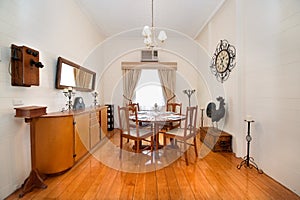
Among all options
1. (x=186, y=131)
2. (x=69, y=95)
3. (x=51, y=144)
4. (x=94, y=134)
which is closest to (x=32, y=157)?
(x=51, y=144)

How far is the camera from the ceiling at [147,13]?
3.89m

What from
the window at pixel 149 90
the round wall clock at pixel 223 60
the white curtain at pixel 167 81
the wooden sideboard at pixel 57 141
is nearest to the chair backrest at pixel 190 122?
the round wall clock at pixel 223 60

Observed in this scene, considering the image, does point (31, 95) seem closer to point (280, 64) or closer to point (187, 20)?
point (280, 64)

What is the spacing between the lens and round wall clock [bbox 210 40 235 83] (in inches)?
150

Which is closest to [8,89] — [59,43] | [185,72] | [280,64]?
[59,43]

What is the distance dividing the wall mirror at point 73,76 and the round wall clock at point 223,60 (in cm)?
317

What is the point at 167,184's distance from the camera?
2.44 metres

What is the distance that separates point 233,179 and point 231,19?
2.96 meters

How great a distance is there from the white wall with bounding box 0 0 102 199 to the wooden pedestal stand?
13 cm

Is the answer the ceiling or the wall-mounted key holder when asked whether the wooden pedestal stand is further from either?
the ceiling

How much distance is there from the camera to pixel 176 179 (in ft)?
8.48

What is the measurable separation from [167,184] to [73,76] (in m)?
2.73

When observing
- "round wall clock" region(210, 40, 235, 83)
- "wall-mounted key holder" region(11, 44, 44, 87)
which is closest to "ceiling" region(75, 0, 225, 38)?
"round wall clock" region(210, 40, 235, 83)

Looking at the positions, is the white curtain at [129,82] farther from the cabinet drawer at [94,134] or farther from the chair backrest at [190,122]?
the chair backrest at [190,122]
